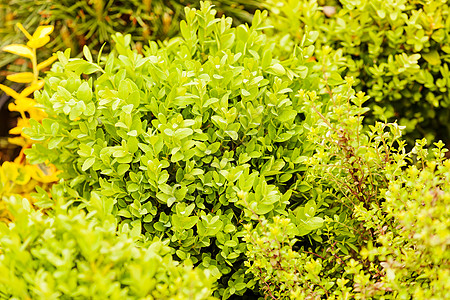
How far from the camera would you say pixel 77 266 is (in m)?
1.04

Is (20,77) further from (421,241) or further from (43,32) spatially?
(421,241)

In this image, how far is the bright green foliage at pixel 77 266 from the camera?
3.25ft

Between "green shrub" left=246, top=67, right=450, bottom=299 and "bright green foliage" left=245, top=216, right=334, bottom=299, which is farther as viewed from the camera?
"bright green foliage" left=245, top=216, right=334, bottom=299

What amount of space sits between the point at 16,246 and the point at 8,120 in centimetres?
219

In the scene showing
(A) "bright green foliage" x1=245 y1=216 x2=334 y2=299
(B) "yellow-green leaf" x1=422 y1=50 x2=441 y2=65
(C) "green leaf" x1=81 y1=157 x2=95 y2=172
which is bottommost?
(A) "bright green foliage" x1=245 y1=216 x2=334 y2=299

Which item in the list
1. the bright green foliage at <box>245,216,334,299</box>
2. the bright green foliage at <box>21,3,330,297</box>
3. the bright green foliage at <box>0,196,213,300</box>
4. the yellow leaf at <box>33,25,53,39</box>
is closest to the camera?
the bright green foliage at <box>0,196,213,300</box>

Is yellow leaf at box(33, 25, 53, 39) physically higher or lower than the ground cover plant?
higher

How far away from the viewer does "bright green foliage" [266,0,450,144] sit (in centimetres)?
220

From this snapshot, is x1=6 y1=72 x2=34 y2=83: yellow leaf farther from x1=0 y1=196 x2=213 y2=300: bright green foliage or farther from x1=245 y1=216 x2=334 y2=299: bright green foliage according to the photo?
x1=245 y1=216 x2=334 y2=299: bright green foliage

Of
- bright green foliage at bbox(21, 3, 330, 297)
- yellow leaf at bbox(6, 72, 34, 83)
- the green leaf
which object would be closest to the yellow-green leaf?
bright green foliage at bbox(21, 3, 330, 297)

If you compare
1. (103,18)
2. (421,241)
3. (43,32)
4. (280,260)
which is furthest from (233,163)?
(103,18)

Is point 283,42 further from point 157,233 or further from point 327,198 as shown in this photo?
point 157,233

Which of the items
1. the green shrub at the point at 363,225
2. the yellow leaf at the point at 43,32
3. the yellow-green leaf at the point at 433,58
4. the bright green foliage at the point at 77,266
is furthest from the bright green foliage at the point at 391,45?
the bright green foliage at the point at 77,266

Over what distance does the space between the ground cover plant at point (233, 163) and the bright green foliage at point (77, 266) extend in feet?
0.44
